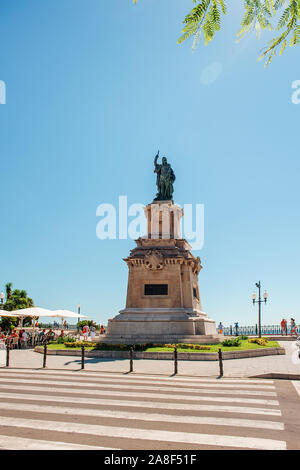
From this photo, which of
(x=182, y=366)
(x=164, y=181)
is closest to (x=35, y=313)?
(x=164, y=181)

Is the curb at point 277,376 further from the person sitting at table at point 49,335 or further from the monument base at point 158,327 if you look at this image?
the person sitting at table at point 49,335

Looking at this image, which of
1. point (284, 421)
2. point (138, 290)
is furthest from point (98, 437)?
point (138, 290)

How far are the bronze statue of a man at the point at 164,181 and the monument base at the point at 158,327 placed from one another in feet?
33.6

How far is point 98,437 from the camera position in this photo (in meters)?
6.29

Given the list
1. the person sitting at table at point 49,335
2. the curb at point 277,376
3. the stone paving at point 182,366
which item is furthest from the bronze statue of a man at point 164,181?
the curb at point 277,376

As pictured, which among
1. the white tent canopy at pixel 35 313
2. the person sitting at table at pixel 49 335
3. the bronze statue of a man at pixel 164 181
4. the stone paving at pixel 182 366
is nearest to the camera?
the stone paving at pixel 182 366

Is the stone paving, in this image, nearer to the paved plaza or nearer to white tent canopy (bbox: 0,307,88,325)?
the paved plaza

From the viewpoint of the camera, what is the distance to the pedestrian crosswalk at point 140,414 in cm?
605

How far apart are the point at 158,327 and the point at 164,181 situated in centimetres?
1292

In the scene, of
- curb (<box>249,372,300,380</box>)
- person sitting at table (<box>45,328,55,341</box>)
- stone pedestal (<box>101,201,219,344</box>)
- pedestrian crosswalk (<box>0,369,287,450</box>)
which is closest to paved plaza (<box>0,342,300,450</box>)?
pedestrian crosswalk (<box>0,369,287,450</box>)
